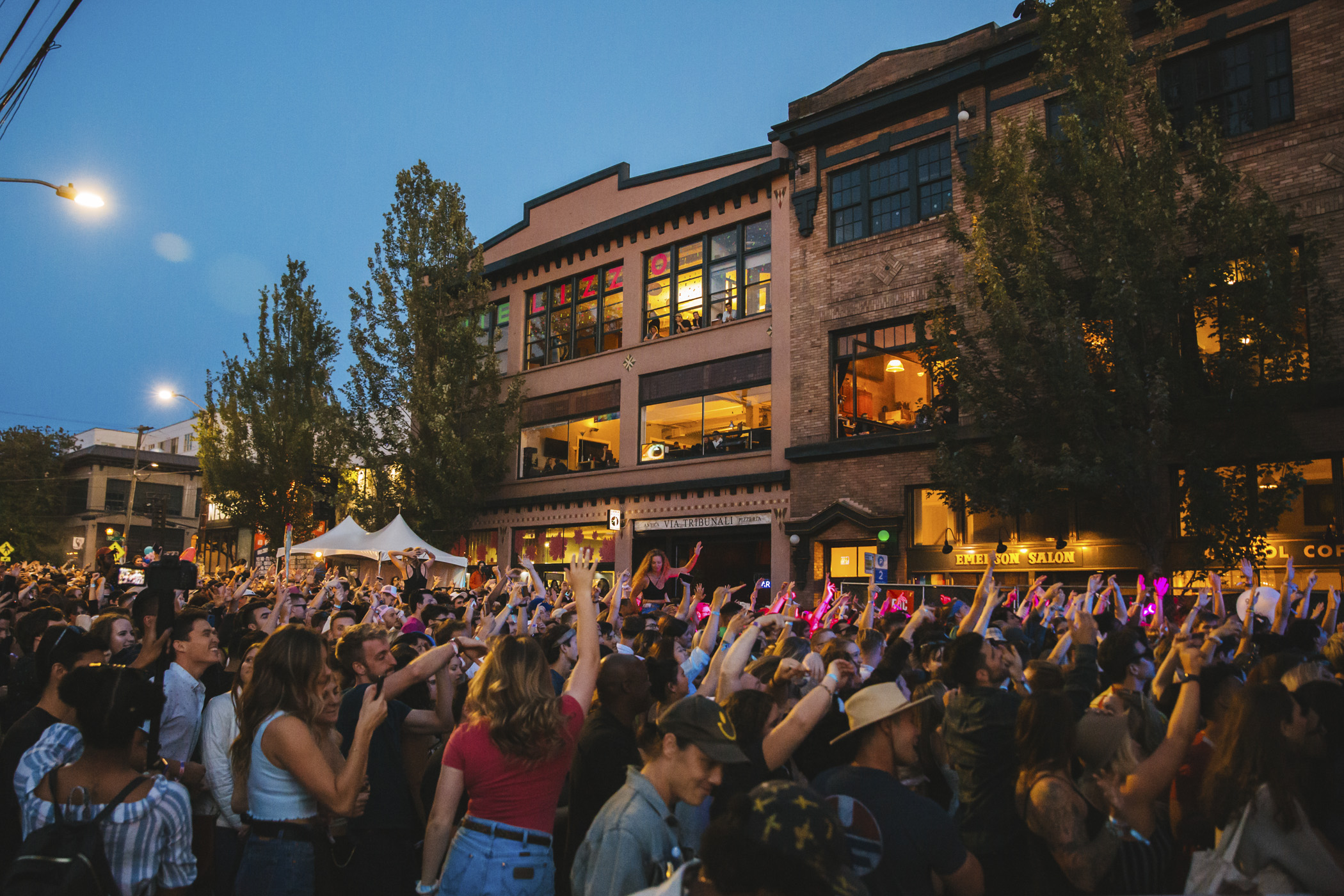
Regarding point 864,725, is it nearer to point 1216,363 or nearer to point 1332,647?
point 1332,647

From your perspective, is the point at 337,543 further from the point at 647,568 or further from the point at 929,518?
the point at 929,518

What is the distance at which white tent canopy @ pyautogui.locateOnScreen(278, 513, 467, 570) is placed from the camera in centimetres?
2142

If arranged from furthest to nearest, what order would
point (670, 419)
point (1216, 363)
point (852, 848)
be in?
point (670, 419)
point (1216, 363)
point (852, 848)

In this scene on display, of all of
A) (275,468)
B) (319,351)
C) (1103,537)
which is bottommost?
(1103,537)

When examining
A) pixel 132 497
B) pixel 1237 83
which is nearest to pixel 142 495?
pixel 132 497

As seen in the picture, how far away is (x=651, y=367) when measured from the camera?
85.4ft

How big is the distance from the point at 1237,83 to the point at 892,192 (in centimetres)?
714

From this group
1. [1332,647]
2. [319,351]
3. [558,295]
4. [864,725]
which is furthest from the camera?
[319,351]

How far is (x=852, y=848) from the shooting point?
2973mm

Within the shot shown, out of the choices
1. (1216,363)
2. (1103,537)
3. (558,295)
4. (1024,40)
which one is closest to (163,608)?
(1216,363)

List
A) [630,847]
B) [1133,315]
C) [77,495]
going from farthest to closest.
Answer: [77,495]
[1133,315]
[630,847]

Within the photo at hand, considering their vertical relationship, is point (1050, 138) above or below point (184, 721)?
above

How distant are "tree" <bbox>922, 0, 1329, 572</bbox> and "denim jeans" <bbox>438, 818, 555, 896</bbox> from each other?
13.3 meters

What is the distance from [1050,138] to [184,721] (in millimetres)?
16171
